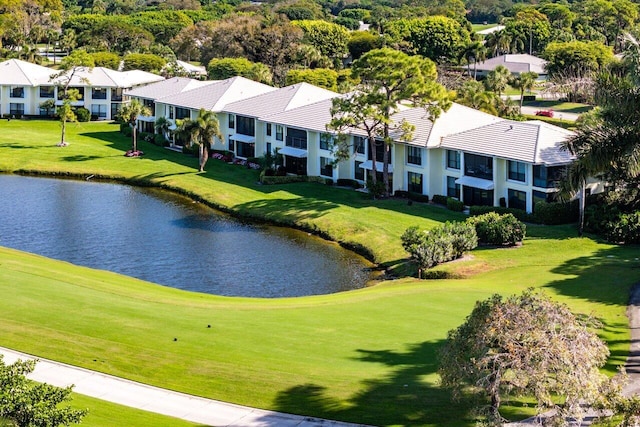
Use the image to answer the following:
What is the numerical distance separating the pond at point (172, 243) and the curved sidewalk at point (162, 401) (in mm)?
20635

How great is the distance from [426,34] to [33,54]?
68694mm

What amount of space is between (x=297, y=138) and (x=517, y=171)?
960 inches

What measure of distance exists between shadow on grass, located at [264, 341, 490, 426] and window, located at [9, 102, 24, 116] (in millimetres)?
93300

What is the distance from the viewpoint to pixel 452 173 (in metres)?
75.2

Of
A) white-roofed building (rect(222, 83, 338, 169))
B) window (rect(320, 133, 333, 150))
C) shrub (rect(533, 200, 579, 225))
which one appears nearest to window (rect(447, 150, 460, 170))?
shrub (rect(533, 200, 579, 225))

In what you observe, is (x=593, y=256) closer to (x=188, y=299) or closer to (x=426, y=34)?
(x=188, y=299)

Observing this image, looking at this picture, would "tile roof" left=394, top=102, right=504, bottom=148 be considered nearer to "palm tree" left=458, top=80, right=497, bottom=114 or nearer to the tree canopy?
"palm tree" left=458, top=80, right=497, bottom=114

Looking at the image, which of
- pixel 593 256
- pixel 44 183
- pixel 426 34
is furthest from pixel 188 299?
pixel 426 34

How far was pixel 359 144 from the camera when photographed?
8212cm

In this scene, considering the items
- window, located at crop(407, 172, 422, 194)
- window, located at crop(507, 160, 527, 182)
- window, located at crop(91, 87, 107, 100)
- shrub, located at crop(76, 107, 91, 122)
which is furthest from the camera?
window, located at crop(91, 87, 107, 100)

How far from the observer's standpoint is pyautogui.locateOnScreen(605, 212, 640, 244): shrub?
59625 mm

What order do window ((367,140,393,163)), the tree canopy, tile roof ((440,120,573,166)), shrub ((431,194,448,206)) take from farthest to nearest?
window ((367,140,393,163)), shrub ((431,194,448,206)), tile roof ((440,120,573,166)), the tree canopy

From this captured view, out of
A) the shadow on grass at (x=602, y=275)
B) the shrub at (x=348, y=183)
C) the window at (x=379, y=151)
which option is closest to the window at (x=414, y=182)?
the window at (x=379, y=151)

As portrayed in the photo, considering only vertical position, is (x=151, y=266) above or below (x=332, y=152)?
below
